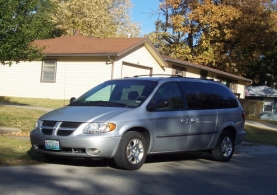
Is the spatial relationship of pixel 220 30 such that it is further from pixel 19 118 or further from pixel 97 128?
pixel 97 128

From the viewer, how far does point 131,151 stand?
903 centimetres

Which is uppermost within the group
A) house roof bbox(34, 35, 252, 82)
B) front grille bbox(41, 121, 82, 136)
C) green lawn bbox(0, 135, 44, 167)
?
house roof bbox(34, 35, 252, 82)

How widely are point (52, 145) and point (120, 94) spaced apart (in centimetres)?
196

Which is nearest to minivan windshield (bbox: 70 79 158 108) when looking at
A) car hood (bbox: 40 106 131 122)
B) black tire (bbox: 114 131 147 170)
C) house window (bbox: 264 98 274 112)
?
car hood (bbox: 40 106 131 122)

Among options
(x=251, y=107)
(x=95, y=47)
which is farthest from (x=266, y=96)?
(x=95, y=47)

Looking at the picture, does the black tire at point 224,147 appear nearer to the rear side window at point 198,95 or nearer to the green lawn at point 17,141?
Result: the rear side window at point 198,95

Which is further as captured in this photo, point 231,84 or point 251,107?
point 231,84

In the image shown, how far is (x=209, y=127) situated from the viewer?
10789 millimetres

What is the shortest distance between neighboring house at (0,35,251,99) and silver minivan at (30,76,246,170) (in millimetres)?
13216

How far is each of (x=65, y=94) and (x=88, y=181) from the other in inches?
760

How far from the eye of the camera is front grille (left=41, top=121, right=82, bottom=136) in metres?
8.70

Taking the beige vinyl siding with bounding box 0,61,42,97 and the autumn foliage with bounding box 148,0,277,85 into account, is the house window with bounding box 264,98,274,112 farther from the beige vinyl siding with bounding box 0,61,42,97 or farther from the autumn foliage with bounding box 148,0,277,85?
the beige vinyl siding with bounding box 0,61,42,97

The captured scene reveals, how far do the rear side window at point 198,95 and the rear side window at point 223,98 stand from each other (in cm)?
19

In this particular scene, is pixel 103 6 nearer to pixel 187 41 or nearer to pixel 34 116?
pixel 187 41
